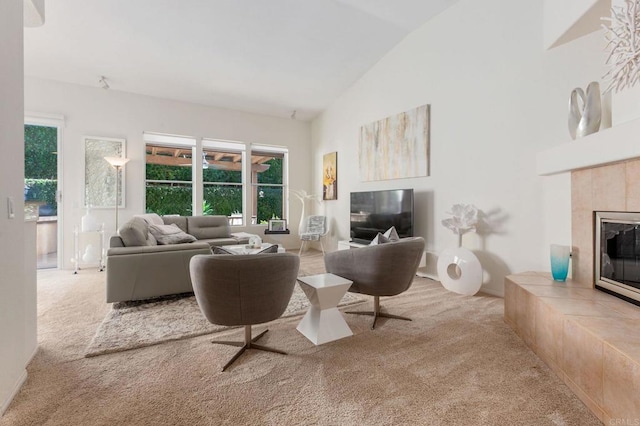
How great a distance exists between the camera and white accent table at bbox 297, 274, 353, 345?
2176 mm

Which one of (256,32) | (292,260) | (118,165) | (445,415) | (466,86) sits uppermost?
(256,32)

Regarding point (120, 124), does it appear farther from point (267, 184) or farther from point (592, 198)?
point (592, 198)

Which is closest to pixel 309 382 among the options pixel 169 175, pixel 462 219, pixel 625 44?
pixel 462 219

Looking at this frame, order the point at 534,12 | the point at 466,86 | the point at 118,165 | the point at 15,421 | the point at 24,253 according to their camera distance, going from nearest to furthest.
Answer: the point at 15,421, the point at 24,253, the point at 534,12, the point at 466,86, the point at 118,165

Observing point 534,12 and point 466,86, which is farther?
point 466,86

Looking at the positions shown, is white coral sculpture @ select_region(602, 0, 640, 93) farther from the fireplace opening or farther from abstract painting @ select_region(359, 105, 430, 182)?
→ abstract painting @ select_region(359, 105, 430, 182)

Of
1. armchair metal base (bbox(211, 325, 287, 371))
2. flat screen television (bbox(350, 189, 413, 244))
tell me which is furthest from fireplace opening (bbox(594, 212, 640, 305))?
armchair metal base (bbox(211, 325, 287, 371))

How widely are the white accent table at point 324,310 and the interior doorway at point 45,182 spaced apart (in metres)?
5.13

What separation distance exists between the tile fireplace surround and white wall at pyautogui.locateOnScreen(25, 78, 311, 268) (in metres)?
5.49

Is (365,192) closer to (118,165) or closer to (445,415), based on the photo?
(445,415)

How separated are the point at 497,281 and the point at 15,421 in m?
4.18

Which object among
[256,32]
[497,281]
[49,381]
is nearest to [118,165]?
[256,32]

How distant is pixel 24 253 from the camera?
6.15 feet

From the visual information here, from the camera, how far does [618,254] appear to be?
2068 mm
